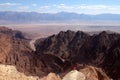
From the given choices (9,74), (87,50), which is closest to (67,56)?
(87,50)

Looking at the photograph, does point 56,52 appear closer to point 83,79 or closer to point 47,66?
point 47,66

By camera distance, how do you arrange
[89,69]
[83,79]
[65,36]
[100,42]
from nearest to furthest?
[83,79] → [89,69] → [100,42] → [65,36]

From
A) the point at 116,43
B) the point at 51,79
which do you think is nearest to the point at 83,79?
the point at 51,79

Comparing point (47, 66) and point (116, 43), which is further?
point (116, 43)

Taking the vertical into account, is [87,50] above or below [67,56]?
above

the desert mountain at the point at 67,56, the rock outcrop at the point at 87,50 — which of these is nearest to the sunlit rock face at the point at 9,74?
the desert mountain at the point at 67,56

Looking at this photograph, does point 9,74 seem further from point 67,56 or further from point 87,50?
point 67,56

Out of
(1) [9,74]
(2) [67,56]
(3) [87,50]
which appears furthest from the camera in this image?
(2) [67,56]

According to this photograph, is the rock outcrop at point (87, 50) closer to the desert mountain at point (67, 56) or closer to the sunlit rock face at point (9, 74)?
the desert mountain at point (67, 56)

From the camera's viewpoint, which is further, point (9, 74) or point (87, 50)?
point (87, 50)

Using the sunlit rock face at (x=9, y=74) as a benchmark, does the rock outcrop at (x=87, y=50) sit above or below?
below

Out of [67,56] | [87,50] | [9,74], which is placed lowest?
[67,56]
